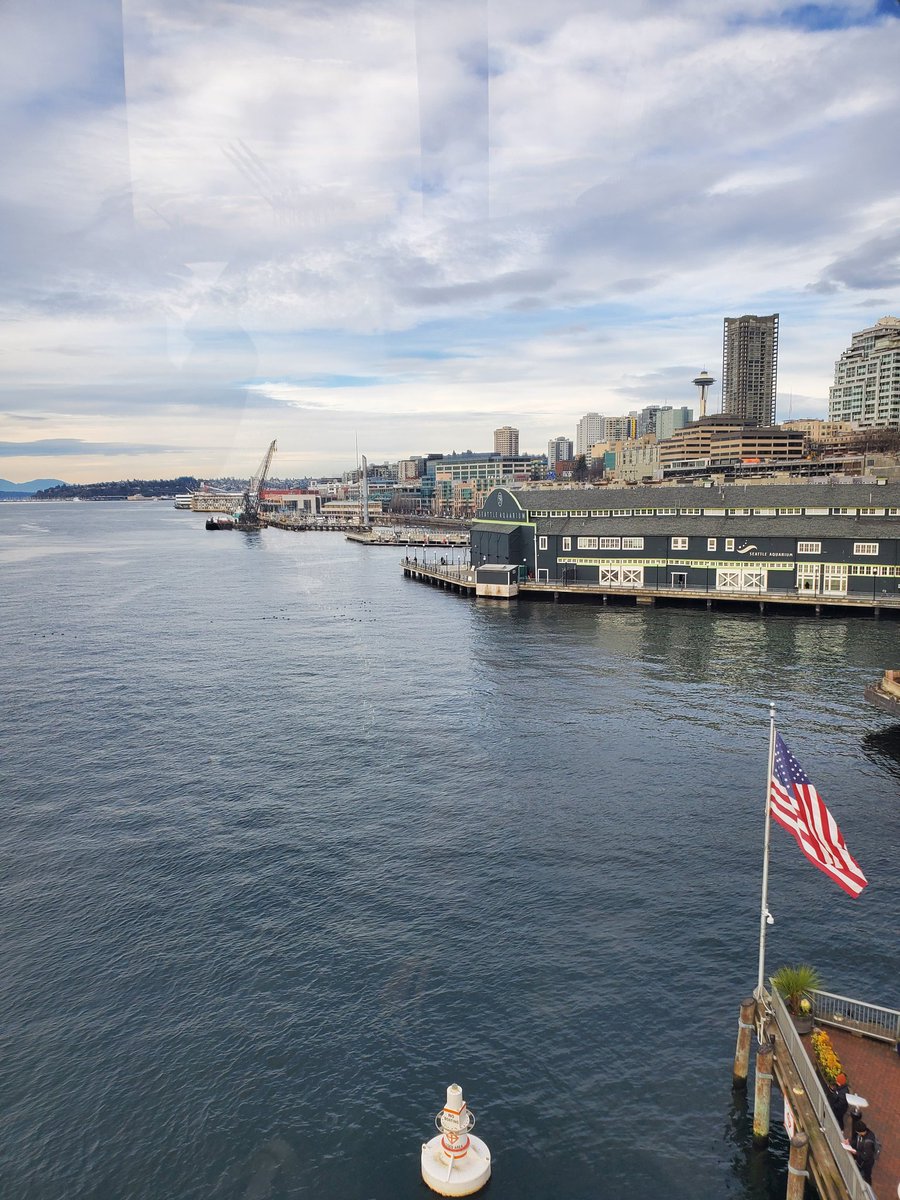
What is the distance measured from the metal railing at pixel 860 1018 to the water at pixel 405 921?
3.82 meters

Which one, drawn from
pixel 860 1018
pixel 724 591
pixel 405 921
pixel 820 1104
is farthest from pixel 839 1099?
pixel 724 591

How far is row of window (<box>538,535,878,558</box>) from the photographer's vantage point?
3652 inches

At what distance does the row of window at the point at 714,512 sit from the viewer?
311 feet

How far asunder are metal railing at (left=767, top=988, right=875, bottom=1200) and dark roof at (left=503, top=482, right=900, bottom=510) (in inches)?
3390

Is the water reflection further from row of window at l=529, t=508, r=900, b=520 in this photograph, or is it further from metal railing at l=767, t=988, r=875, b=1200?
row of window at l=529, t=508, r=900, b=520

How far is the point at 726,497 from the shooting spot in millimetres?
104688

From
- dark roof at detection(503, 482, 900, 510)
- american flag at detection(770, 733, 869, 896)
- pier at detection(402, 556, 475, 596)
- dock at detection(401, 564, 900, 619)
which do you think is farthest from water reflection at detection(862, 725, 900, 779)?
pier at detection(402, 556, 475, 596)

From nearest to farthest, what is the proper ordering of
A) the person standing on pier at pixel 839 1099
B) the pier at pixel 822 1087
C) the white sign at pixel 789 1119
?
the pier at pixel 822 1087 < the person standing on pier at pixel 839 1099 < the white sign at pixel 789 1119

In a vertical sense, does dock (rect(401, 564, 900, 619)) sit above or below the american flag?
below

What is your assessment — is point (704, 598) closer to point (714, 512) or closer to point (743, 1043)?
point (714, 512)

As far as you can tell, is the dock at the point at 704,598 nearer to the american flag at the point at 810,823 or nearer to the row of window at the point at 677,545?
the row of window at the point at 677,545

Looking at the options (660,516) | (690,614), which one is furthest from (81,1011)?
(660,516)

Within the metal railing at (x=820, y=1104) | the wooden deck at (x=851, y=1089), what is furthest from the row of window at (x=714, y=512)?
the metal railing at (x=820, y=1104)

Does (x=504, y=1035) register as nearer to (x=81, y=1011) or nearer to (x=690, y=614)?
(x=81, y=1011)
